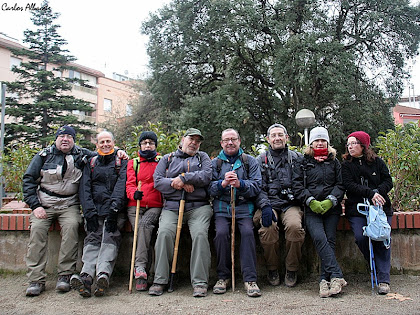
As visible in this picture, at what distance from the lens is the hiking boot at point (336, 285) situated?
339 centimetres

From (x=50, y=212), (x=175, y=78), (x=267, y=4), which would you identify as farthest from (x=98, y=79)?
(x=50, y=212)

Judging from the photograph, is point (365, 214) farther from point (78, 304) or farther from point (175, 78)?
point (175, 78)

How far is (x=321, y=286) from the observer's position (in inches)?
138

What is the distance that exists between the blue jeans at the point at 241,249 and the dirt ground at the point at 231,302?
22cm

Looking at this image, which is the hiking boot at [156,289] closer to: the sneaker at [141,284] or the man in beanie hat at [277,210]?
the sneaker at [141,284]

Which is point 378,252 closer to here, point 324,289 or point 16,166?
point 324,289

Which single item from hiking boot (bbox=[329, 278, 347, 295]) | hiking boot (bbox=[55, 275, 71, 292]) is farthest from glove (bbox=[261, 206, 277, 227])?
hiking boot (bbox=[55, 275, 71, 292])

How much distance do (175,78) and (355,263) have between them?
15930 mm

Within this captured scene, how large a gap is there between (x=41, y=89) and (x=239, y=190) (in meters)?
25.8

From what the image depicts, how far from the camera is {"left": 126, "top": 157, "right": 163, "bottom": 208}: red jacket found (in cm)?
409

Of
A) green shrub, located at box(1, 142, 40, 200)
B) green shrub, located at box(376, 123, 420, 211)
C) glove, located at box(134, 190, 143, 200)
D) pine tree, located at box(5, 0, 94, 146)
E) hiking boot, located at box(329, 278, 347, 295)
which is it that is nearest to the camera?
hiking boot, located at box(329, 278, 347, 295)

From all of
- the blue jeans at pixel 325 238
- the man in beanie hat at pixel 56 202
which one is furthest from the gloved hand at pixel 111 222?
the blue jeans at pixel 325 238

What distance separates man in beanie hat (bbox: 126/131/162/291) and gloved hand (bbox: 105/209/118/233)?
0.67 feet

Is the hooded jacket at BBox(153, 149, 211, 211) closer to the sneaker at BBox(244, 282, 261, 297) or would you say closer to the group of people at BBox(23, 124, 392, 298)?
the group of people at BBox(23, 124, 392, 298)
